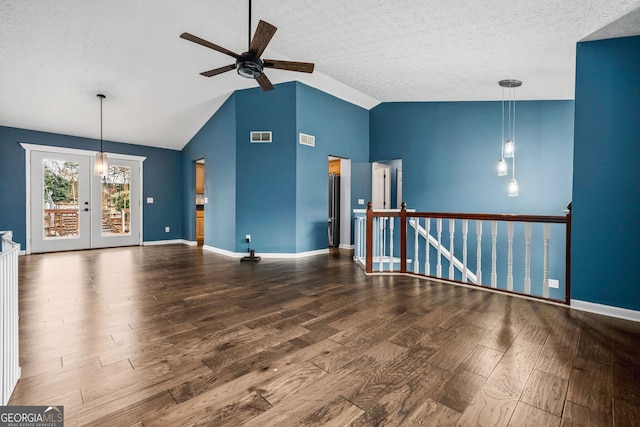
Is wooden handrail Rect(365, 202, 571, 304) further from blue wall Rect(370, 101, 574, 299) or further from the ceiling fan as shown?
blue wall Rect(370, 101, 574, 299)

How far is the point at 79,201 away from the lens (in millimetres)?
6641

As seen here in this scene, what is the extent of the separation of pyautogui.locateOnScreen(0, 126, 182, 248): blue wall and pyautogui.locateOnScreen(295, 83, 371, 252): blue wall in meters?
4.32

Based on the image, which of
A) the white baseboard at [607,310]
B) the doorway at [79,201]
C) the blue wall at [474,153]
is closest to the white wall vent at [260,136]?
the blue wall at [474,153]

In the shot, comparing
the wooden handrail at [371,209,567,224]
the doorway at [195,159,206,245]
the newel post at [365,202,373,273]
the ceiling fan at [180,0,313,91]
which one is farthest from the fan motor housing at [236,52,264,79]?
the doorway at [195,159,206,245]

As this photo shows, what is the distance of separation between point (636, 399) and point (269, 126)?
5503mm

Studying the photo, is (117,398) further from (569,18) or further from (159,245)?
(159,245)

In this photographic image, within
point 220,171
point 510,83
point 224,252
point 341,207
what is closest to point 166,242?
point 224,252

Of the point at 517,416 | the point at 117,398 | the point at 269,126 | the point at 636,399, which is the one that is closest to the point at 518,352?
the point at 636,399

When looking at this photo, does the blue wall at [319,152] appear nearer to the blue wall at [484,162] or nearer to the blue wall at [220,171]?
the blue wall at [484,162]

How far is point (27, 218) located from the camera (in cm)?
605

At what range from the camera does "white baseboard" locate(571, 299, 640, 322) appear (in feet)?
8.41

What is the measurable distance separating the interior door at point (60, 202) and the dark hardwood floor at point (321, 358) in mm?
3807

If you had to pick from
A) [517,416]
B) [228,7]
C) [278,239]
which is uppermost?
[228,7]

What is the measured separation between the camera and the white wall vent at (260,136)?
5.61 m
